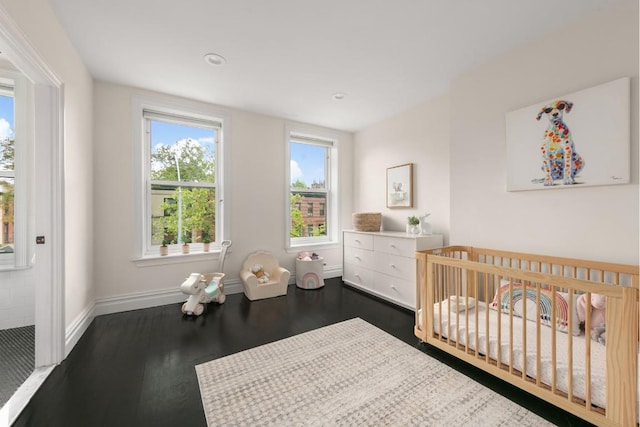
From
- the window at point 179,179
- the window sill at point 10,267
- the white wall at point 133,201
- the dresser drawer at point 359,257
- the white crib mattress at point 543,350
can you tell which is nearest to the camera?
the white crib mattress at point 543,350

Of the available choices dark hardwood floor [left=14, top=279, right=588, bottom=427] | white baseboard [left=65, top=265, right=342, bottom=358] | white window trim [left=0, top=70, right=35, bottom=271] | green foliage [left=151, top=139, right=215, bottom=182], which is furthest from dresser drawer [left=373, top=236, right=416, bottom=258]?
white window trim [left=0, top=70, right=35, bottom=271]

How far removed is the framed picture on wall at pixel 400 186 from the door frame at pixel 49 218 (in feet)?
10.7

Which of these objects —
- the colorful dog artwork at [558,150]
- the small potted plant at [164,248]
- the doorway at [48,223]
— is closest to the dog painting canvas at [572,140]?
the colorful dog artwork at [558,150]

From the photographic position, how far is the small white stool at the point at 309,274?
3459 millimetres

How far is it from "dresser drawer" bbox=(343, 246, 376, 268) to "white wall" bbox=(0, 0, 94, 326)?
9.27 ft

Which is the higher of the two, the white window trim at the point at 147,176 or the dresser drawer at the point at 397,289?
the white window trim at the point at 147,176

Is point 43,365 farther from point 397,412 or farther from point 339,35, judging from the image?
point 339,35

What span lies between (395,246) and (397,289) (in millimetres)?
471

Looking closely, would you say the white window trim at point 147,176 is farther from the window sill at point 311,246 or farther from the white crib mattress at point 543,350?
the white crib mattress at point 543,350

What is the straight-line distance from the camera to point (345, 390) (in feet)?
4.96

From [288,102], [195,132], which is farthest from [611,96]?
[195,132]

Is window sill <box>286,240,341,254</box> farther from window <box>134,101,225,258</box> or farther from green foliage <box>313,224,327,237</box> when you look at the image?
window <box>134,101,225,258</box>

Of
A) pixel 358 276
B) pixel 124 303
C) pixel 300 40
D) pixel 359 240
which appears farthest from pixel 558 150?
pixel 124 303

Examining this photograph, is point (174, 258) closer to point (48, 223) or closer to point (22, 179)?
point (48, 223)
